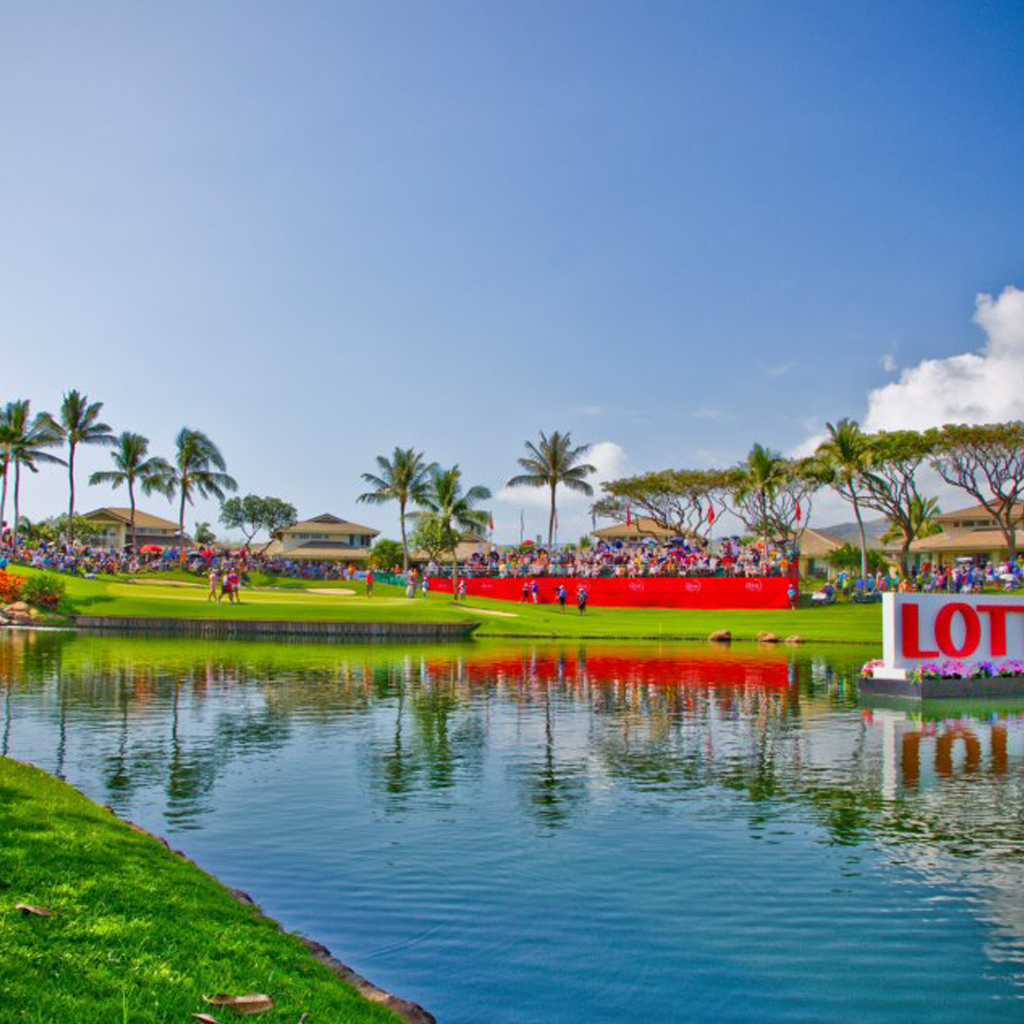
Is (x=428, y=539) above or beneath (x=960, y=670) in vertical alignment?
above

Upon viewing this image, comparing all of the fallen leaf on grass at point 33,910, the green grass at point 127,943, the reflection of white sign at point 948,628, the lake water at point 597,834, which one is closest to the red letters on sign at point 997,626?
the reflection of white sign at point 948,628

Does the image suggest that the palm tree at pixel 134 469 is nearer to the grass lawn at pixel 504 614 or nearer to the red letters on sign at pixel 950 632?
the grass lawn at pixel 504 614

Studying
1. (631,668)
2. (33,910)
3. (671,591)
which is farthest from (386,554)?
(33,910)

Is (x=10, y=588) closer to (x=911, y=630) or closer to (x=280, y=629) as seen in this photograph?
(x=280, y=629)

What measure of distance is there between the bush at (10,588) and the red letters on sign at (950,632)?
44.2 m

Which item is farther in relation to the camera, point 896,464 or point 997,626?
point 896,464

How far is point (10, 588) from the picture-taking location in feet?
171

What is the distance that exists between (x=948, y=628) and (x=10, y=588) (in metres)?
45.1

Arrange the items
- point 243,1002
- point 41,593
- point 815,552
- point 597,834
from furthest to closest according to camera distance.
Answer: point 815,552, point 41,593, point 597,834, point 243,1002

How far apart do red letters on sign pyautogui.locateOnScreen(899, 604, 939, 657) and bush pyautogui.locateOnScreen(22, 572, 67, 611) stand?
138 feet

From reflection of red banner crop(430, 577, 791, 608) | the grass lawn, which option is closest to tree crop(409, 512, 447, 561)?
reflection of red banner crop(430, 577, 791, 608)

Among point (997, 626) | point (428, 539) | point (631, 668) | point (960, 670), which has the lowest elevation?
point (631, 668)

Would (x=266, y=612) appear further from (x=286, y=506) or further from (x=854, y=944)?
(x=286, y=506)

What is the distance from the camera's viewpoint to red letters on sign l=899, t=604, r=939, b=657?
28047mm
